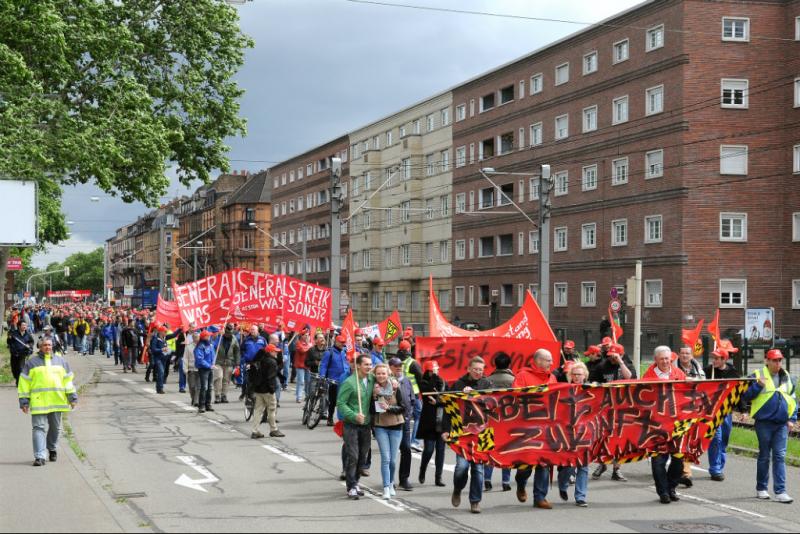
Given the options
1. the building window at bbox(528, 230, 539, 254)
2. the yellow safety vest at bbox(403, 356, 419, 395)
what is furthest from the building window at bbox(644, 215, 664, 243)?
the yellow safety vest at bbox(403, 356, 419, 395)

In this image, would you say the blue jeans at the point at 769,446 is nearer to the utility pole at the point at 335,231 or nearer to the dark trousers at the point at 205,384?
the dark trousers at the point at 205,384

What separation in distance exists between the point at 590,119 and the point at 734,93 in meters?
9.31

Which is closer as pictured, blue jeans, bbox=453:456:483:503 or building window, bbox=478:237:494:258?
blue jeans, bbox=453:456:483:503

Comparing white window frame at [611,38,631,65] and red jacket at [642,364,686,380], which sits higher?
white window frame at [611,38,631,65]

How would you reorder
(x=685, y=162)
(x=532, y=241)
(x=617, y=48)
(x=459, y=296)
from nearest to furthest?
(x=685, y=162), (x=617, y=48), (x=532, y=241), (x=459, y=296)

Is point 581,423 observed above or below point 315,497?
above

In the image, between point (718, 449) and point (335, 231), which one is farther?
point (335, 231)

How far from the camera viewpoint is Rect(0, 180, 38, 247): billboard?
19.0m

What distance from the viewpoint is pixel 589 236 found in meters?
56.0

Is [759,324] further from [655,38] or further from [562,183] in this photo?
[562,183]

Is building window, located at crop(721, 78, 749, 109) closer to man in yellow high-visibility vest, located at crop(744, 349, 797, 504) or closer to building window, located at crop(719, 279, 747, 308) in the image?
building window, located at crop(719, 279, 747, 308)

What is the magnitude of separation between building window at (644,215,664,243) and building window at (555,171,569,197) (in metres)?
7.97

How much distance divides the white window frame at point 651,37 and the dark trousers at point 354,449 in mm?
41054

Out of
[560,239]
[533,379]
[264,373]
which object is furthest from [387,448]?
[560,239]
